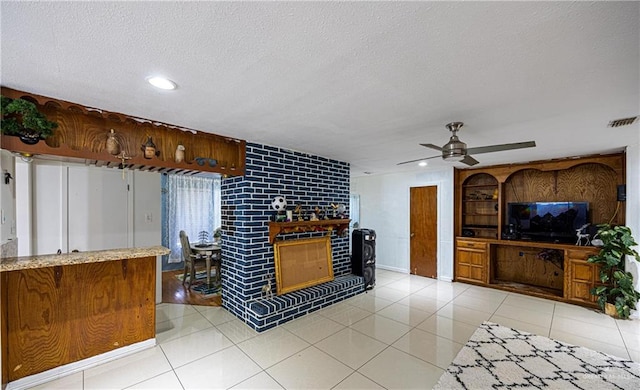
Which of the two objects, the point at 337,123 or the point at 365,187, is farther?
the point at 365,187

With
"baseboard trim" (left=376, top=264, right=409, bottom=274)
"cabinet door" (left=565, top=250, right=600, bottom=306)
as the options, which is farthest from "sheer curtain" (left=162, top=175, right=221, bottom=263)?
"cabinet door" (left=565, top=250, right=600, bottom=306)

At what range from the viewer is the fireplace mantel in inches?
144

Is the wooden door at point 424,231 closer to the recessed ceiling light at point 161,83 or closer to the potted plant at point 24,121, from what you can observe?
Answer: the recessed ceiling light at point 161,83

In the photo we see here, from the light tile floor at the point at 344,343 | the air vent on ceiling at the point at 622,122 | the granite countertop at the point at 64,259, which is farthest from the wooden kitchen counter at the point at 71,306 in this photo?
the air vent on ceiling at the point at 622,122

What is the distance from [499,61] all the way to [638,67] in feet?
2.93

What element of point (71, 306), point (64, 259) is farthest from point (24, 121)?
point (71, 306)

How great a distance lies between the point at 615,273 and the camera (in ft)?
11.8

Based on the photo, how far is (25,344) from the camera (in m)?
2.23

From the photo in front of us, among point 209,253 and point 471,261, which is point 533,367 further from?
point 209,253

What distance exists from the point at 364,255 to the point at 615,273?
3442mm

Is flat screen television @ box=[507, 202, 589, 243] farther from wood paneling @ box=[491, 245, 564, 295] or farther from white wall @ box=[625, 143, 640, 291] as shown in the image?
white wall @ box=[625, 143, 640, 291]

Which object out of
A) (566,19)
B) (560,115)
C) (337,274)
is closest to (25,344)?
(337,274)

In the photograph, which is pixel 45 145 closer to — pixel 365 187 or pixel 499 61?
pixel 499 61

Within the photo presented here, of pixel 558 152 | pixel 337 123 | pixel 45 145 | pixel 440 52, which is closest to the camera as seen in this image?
pixel 440 52
